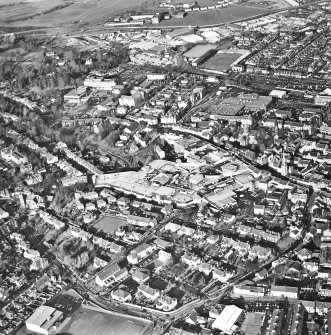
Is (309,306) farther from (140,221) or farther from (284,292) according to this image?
(140,221)

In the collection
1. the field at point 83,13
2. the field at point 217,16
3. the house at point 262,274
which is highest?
the field at point 83,13

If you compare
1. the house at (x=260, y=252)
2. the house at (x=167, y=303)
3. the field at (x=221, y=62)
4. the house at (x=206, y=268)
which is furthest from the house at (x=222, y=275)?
the field at (x=221, y=62)

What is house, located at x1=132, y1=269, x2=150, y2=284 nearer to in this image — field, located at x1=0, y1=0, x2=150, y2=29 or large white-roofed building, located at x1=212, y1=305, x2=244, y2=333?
large white-roofed building, located at x1=212, y1=305, x2=244, y2=333

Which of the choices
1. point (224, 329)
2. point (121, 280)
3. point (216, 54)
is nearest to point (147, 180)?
point (121, 280)

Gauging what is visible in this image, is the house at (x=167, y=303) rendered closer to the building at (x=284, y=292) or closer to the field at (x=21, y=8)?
the building at (x=284, y=292)

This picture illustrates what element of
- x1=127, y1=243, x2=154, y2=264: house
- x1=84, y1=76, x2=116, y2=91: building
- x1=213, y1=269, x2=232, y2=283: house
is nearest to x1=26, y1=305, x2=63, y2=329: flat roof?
x1=127, y1=243, x2=154, y2=264: house

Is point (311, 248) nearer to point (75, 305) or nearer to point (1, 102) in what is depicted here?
point (75, 305)
